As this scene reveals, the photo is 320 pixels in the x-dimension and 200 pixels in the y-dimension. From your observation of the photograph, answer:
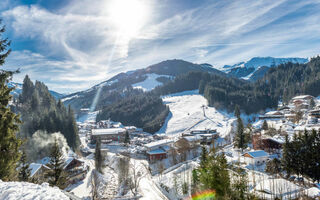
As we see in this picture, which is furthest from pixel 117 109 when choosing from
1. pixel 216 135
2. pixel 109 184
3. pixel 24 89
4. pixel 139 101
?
pixel 109 184

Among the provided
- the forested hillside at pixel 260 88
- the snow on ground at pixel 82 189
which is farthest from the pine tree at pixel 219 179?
the forested hillside at pixel 260 88

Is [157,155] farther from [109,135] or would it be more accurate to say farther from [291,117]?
[291,117]

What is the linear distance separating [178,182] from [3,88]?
85.9 ft

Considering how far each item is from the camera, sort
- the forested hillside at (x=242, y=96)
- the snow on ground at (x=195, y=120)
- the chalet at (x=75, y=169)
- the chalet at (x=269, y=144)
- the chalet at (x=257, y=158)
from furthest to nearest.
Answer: the forested hillside at (x=242, y=96), the snow on ground at (x=195, y=120), the chalet at (x=269, y=144), the chalet at (x=75, y=169), the chalet at (x=257, y=158)

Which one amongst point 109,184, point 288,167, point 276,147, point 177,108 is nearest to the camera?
point 288,167

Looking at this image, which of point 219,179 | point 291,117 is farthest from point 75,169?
point 291,117

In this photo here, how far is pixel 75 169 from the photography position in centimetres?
3759

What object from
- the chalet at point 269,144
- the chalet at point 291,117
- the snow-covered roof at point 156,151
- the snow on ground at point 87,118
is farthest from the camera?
the snow on ground at point 87,118

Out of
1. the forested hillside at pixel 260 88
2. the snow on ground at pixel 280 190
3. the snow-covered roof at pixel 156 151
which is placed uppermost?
the forested hillside at pixel 260 88

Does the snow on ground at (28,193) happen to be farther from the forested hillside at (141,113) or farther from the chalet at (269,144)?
the forested hillside at (141,113)

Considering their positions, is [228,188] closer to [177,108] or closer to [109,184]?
[109,184]

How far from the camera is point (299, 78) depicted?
13350 centimetres

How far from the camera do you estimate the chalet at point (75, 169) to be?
119 feet

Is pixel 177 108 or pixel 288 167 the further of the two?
pixel 177 108
